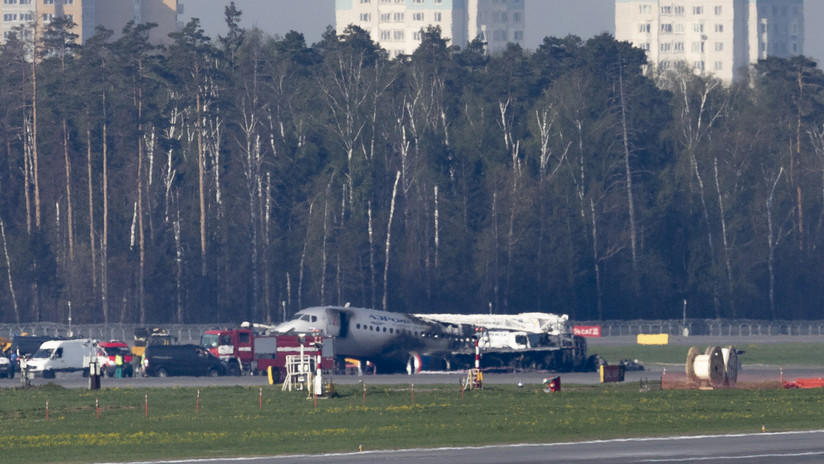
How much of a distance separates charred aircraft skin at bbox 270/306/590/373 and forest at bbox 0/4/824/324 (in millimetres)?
45748

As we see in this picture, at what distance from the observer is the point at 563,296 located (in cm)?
13150

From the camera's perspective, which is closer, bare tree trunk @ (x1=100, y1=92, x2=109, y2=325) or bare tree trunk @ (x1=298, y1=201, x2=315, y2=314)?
bare tree trunk @ (x1=100, y1=92, x2=109, y2=325)

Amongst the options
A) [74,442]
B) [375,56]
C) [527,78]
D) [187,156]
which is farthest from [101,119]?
[74,442]

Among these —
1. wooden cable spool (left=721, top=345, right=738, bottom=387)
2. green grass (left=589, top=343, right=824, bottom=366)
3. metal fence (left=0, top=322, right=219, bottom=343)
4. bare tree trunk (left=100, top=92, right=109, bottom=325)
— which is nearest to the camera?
wooden cable spool (left=721, top=345, right=738, bottom=387)

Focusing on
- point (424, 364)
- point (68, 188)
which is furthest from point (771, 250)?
point (424, 364)

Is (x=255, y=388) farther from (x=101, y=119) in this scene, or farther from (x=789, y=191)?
(x=789, y=191)

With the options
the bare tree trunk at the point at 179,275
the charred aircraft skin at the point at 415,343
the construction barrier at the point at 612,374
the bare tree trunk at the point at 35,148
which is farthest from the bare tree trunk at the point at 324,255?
the construction barrier at the point at 612,374

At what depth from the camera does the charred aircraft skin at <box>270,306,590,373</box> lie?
247 ft

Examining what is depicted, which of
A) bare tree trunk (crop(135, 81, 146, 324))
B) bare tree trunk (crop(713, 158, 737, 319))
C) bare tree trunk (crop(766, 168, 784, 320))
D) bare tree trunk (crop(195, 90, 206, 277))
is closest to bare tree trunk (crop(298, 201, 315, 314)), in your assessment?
bare tree trunk (crop(195, 90, 206, 277))

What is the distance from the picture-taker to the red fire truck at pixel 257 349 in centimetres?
7425

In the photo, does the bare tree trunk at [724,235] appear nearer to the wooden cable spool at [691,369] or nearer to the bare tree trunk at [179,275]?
the bare tree trunk at [179,275]

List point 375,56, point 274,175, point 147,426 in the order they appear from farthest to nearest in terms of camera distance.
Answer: point 375,56
point 274,175
point 147,426

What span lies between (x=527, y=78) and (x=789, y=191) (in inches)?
1071

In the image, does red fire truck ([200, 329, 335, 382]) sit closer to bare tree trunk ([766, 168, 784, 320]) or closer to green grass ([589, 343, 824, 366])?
green grass ([589, 343, 824, 366])
